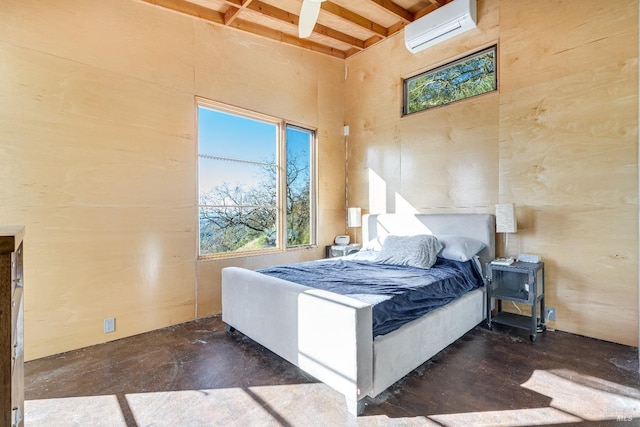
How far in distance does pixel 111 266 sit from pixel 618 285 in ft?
15.1

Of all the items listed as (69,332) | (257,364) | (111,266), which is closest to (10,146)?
(111,266)

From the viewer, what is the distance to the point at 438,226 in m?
3.74

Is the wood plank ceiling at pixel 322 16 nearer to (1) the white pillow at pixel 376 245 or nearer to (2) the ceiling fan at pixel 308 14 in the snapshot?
(2) the ceiling fan at pixel 308 14

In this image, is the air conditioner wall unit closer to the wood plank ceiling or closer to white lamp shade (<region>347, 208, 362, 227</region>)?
the wood plank ceiling

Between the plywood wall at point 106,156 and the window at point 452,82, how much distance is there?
2174mm

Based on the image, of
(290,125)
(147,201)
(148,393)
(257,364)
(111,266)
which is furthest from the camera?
(290,125)

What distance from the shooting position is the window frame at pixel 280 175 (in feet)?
11.8

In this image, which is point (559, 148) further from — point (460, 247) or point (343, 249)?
point (343, 249)

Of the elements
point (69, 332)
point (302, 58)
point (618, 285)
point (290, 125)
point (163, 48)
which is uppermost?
point (302, 58)

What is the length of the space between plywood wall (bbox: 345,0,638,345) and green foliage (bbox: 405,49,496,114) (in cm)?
13

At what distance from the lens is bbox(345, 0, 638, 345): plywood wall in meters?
2.73

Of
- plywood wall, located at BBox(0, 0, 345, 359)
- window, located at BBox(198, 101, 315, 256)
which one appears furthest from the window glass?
plywood wall, located at BBox(0, 0, 345, 359)

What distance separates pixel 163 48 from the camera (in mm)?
3270

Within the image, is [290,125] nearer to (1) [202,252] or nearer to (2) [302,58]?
(2) [302,58]
